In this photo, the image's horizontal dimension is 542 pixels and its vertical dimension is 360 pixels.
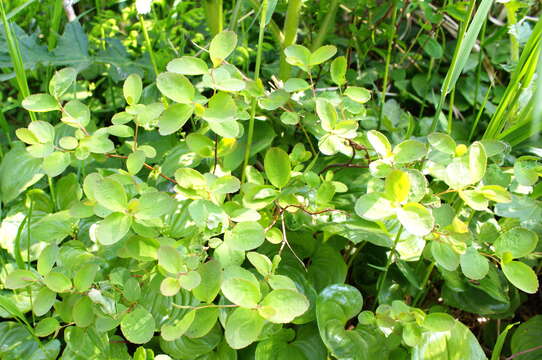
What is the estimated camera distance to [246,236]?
72cm

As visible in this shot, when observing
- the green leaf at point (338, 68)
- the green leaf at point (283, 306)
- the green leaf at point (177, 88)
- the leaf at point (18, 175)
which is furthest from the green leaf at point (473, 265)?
the leaf at point (18, 175)

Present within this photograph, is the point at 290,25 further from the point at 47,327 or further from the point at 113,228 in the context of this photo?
the point at 47,327

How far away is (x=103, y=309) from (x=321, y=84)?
0.71 metres

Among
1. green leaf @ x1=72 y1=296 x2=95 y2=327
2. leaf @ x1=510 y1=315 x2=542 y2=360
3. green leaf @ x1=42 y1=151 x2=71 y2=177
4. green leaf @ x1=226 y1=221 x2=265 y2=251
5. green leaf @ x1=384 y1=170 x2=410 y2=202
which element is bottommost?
leaf @ x1=510 y1=315 x2=542 y2=360

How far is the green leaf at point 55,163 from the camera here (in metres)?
0.77

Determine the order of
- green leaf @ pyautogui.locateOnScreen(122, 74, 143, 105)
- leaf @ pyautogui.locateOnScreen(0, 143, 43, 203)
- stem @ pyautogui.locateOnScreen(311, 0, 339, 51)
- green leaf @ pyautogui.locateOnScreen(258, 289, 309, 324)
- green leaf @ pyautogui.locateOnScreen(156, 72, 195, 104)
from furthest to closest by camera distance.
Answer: stem @ pyautogui.locateOnScreen(311, 0, 339, 51), leaf @ pyautogui.locateOnScreen(0, 143, 43, 203), green leaf @ pyautogui.locateOnScreen(122, 74, 143, 105), green leaf @ pyautogui.locateOnScreen(156, 72, 195, 104), green leaf @ pyautogui.locateOnScreen(258, 289, 309, 324)

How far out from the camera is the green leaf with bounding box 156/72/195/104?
727 mm

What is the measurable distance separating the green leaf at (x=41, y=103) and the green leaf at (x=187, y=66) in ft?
0.70

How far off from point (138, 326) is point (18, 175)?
468 millimetres

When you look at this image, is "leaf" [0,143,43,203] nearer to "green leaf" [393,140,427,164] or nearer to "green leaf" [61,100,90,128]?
"green leaf" [61,100,90,128]

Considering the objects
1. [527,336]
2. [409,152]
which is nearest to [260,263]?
[409,152]

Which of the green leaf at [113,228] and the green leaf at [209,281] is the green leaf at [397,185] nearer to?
the green leaf at [209,281]

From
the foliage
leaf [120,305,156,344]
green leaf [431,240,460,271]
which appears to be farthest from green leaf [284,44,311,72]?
leaf [120,305,156,344]

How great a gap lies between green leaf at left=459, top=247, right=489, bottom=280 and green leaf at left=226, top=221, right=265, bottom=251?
0.93 feet
